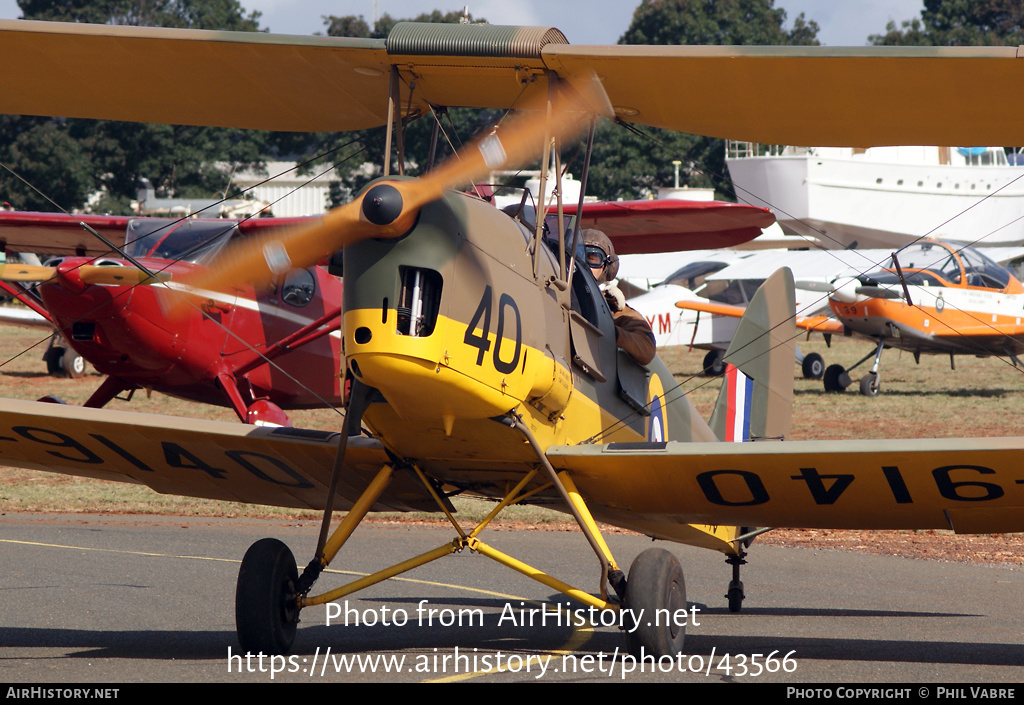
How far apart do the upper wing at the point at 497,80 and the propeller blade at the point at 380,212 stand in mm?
379

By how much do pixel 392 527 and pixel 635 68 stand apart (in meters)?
6.77

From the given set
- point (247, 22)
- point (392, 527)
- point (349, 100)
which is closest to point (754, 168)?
point (392, 527)

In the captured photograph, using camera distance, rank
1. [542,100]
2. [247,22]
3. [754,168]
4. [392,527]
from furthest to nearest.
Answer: [247,22] → [754,168] → [392,527] → [542,100]

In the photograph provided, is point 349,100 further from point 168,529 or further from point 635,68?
point 168,529

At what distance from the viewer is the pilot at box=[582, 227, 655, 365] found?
244 inches

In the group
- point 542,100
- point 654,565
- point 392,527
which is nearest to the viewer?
point 654,565

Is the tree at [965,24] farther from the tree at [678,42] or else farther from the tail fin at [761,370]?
the tail fin at [761,370]

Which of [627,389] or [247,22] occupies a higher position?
[247,22]

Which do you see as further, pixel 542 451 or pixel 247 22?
pixel 247 22

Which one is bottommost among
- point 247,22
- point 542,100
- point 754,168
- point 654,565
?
point 654,565

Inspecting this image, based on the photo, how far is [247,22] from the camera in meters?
78.8

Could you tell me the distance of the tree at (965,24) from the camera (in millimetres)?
78625

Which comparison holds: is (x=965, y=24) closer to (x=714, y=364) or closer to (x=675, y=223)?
(x=714, y=364)

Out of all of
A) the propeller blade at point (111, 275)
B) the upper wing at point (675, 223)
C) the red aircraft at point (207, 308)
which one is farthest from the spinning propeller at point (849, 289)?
the propeller blade at point (111, 275)
